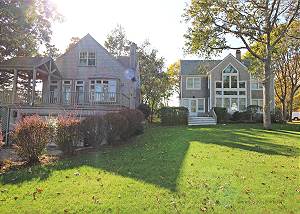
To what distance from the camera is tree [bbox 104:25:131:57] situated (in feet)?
182

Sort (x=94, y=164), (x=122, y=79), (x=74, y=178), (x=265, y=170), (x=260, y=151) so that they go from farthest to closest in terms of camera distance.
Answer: (x=122, y=79) → (x=260, y=151) → (x=94, y=164) → (x=265, y=170) → (x=74, y=178)

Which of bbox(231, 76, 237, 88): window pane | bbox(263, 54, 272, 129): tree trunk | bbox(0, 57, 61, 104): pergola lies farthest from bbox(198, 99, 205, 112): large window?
bbox(0, 57, 61, 104): pergola

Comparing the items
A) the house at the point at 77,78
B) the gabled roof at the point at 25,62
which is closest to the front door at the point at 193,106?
the house at the point at 77,78

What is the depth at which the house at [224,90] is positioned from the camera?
1559 inches

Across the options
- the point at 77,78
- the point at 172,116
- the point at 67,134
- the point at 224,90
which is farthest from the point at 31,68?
the point at 224,90

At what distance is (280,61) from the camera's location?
1574 inches

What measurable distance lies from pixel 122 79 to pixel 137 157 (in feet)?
57.8

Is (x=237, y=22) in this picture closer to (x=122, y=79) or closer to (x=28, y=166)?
(x=122, y=79)

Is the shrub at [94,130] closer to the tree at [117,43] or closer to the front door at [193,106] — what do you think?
the front door at [193,106]

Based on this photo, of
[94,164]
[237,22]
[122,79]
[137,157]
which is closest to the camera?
[94,164]

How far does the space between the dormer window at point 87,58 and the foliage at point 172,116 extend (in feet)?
27.9

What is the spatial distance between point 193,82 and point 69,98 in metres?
20.4

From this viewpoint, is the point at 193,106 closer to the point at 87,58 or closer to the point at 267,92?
the point at 267,92

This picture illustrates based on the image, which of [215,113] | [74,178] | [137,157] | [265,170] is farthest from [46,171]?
[215,113]
